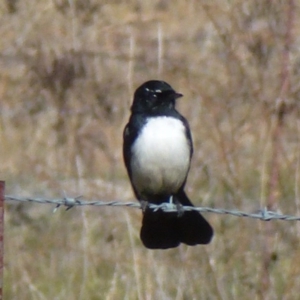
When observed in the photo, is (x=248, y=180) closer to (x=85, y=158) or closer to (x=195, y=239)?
(x=85, y=158)

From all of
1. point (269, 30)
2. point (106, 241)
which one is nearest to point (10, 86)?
point (106, 241)

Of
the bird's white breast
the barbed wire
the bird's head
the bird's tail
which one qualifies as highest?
the bird's head

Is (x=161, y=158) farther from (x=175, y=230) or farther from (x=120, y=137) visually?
(x=120, y=137)

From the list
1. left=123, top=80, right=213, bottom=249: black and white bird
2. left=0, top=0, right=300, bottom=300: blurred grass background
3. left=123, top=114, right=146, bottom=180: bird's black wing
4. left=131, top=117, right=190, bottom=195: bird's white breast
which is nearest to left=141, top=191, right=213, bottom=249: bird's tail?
left=123, top=80, right=213, bottom=249: black and white bird

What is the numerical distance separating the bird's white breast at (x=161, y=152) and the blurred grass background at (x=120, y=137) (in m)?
0.61

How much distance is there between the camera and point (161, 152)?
182 inches

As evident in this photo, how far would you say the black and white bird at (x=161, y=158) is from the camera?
15.0 ft

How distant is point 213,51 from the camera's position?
7457 millimetres

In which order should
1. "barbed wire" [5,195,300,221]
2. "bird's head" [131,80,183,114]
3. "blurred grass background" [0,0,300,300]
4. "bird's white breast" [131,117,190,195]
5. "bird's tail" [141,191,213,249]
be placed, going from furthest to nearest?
"blurred grass background" [0,0,300,300], "bird's head" [131,80,183,114], "bird's white breast" [131,117,190,195], "bird's tail" [141,191,213,249], "barbed wire" [5,195,300,221]

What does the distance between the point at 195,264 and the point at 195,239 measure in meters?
0.94

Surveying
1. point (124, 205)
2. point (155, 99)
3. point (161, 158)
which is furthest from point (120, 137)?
point (124, 205)

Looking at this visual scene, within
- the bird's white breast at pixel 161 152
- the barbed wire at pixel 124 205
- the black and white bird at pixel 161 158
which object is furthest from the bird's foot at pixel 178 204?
the barbed wire at pixel 124 205

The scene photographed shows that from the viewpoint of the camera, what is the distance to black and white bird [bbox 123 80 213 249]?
15.0 feet

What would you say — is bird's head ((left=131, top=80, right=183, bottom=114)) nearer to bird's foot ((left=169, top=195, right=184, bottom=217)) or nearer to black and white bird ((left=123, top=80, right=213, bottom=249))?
black and white bird ((left=123, top=80, right=213, bottom=249))
